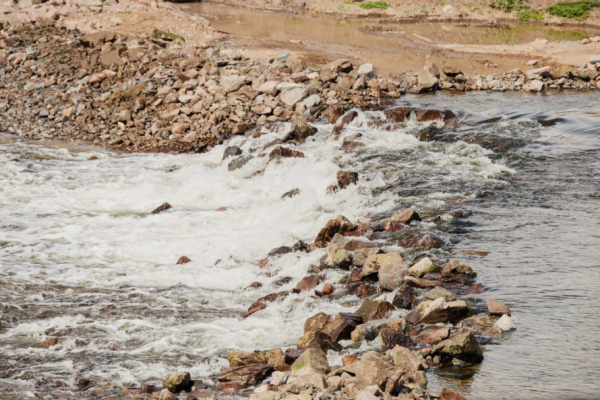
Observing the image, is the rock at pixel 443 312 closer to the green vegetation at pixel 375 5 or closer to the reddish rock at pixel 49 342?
the reddish rock at pixel 49 342

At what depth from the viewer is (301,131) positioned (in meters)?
15.3

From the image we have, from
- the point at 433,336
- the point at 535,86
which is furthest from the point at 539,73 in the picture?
the point at 433,336

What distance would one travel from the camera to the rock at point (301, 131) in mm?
15305

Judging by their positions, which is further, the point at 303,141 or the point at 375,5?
the point at 375,5

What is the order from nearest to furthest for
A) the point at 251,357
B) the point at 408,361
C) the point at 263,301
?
the point at 408,361 < the point at 251,357 < the point at 263,301

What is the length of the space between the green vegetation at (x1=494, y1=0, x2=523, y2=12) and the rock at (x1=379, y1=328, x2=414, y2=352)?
3332 cm

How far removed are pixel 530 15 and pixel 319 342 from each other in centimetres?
3307

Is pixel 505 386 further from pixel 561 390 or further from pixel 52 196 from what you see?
pixel 52 196

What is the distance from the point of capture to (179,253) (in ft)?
34.3

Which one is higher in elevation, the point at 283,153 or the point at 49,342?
the point at 283,153

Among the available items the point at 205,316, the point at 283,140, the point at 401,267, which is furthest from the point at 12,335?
the point at 283,140

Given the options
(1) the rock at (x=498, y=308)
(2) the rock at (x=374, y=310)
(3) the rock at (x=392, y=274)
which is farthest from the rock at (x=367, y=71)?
(1) the rock at (x=498, y=308)

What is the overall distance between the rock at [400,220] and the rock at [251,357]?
391 centimetres

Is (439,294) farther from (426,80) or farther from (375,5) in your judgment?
(375,5)
